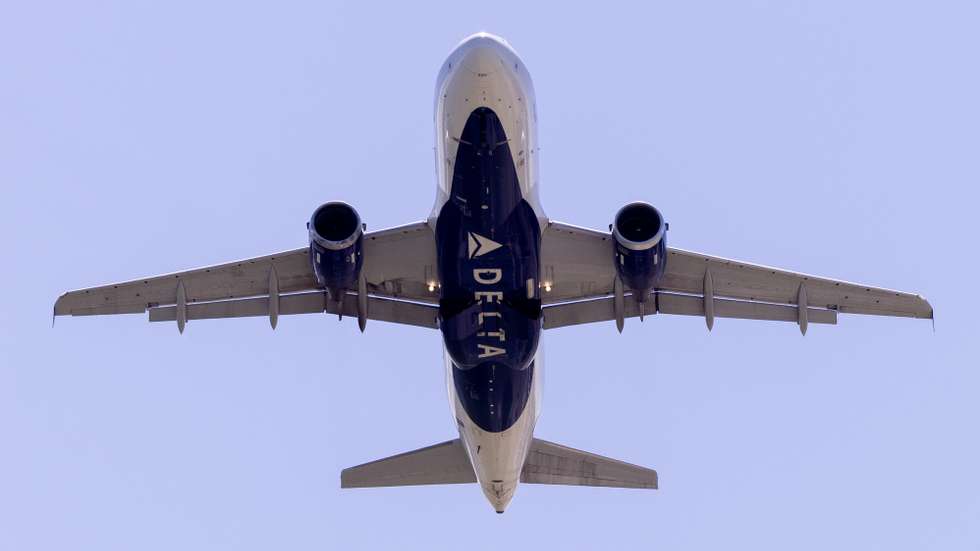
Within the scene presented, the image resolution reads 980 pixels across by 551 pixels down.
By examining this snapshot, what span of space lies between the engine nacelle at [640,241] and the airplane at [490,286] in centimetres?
3

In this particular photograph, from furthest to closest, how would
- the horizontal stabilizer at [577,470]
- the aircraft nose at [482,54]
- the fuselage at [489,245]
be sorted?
the horizontal stabilizer at [577,470], the fuselage at [489,245], the aircraft nose at [482,54]

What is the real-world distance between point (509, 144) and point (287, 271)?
631 centimetres

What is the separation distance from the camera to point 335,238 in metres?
32.8

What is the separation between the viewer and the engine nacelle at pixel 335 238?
32.7 m

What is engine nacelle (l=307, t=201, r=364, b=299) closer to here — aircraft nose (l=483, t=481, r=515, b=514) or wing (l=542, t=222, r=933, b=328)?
wing (l=542, t=222, r=933, b=328)

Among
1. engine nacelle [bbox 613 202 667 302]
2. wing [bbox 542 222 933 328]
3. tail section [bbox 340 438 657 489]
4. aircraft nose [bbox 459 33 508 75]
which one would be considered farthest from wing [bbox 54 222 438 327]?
aircraft nose [bbox 459 33 508 75]

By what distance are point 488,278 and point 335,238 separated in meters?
3.02

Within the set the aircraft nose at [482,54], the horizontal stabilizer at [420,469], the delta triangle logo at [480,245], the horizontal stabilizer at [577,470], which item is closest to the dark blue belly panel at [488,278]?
the delta triangle logo at [480,245]

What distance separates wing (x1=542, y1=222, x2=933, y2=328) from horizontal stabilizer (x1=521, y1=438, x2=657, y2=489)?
11.8ft

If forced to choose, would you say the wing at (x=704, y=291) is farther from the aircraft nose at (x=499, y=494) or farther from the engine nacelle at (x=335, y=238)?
the engine nacelle at (x=335, y=238)

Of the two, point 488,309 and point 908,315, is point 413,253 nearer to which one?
point 488,309

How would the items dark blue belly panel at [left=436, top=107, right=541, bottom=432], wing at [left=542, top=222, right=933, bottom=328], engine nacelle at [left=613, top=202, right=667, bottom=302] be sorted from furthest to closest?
wing at [left=542, top=222, right=933, bottom=328] → engine nacelle at [left=613, top=202, right=667, bottom=302] → dark blue belly panel at [left=436, top=107, right=541, bottom=432]

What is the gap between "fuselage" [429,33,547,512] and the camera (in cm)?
3138

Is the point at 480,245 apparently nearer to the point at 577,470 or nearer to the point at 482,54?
the point at 482,54
